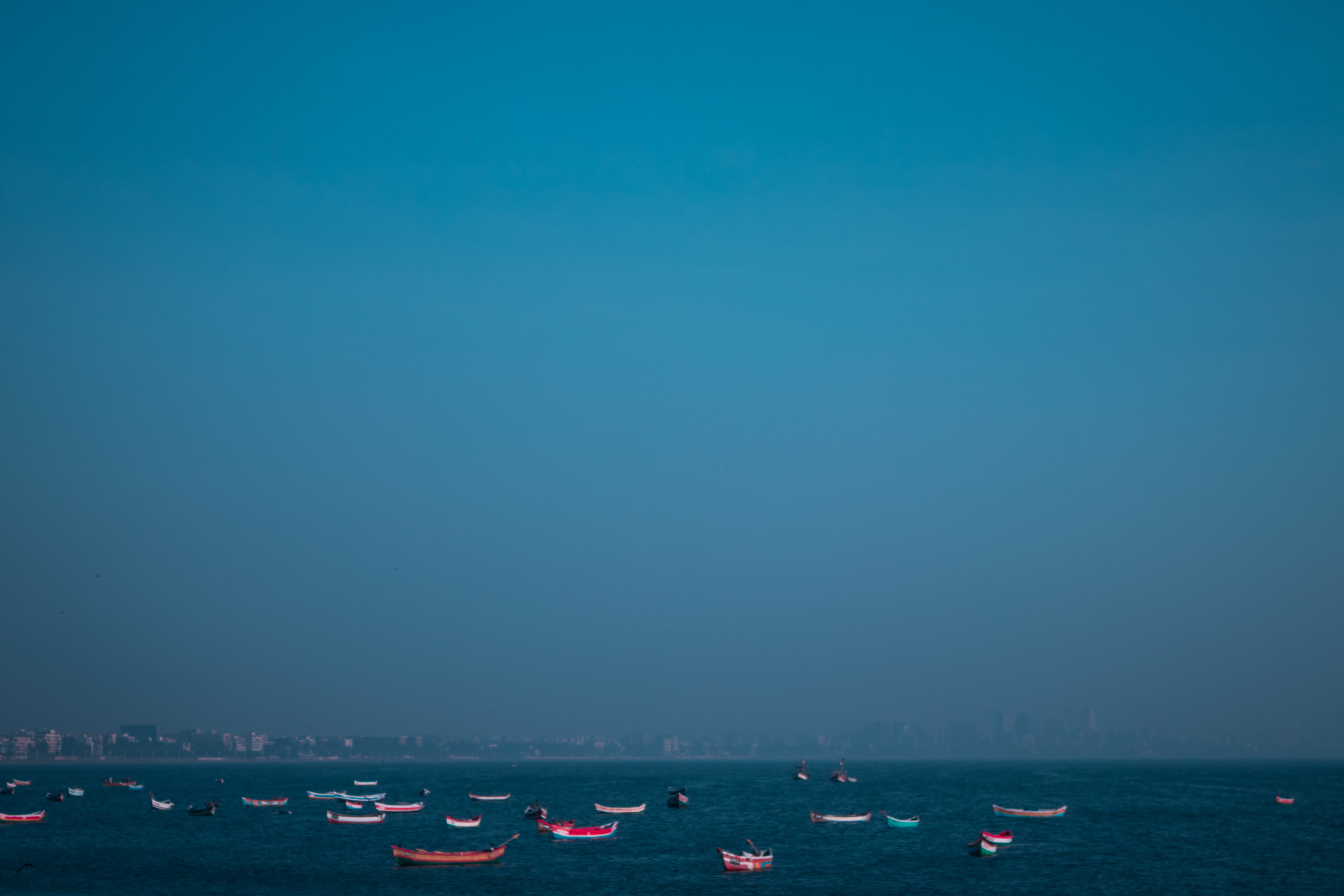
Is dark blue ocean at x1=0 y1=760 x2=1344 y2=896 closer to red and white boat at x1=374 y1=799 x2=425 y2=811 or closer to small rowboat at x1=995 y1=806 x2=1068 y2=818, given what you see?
small rowboat at x1=995 y1=806 x2=1068 y2=818

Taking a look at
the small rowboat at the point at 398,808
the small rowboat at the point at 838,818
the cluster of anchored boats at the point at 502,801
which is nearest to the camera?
the cluster of anchored boats at the point at 502,801

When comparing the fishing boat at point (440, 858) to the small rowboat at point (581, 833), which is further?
the small rowboat at point (581, 833)

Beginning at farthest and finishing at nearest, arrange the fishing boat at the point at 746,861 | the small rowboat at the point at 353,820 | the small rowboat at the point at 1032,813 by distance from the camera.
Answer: the small rowboat at the point at 1032,813, the small rowboat at the point at 353,820, the fishing boat at the point at 746,861

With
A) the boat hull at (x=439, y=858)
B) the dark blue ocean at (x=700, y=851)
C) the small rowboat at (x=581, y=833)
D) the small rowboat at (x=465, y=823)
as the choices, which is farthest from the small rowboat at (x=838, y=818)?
the boat hull at (x=439, y=858)

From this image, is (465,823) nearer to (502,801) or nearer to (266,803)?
(266,803)

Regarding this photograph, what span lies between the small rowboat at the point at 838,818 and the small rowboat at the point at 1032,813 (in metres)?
14.9

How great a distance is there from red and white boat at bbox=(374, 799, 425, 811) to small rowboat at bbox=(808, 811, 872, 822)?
4523cm

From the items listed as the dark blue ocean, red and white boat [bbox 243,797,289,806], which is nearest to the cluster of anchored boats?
red and white boat [bbox 243,797,289,806]

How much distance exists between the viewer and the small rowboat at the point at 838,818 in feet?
349

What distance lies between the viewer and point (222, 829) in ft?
342

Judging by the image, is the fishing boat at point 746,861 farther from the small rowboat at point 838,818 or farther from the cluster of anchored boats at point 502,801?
the small rowboat at point 838,818

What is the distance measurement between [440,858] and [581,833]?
19.3m

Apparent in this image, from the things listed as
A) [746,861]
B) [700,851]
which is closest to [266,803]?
[700,851]

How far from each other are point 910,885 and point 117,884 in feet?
160
